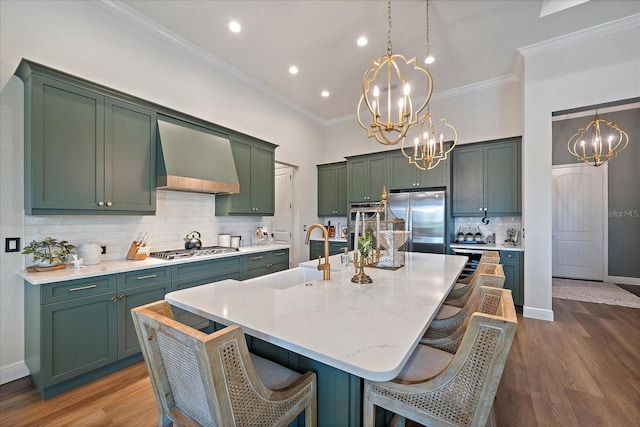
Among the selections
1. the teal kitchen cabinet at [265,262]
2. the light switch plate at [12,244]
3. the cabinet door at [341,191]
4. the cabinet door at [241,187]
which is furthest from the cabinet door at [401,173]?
the light switch plate at [12,244]

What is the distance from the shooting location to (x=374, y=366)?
793 millimetres

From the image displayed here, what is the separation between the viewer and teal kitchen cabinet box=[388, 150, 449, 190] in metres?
4.42

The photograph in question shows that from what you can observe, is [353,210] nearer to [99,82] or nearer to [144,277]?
[144,277]

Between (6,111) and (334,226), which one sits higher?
(6,111)

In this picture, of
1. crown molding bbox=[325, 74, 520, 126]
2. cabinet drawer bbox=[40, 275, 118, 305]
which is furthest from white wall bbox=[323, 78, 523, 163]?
cabinet drawer bbox=[40, 275, 118, 305]

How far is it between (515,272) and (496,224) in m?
0.94

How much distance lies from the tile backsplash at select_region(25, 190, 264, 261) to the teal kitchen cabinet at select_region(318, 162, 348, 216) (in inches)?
70.7

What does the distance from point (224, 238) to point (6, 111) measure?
235 cm

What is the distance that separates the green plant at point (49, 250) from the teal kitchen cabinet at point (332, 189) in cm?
415

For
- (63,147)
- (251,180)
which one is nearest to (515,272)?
(251,180)

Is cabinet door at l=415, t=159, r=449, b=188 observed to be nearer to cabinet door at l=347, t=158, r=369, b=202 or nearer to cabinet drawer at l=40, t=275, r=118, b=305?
cabinet door at l=347, t=158, r=369, b=202

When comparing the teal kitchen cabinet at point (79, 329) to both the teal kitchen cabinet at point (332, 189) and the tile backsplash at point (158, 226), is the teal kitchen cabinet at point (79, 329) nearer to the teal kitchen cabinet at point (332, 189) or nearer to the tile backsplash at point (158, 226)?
the tile backsplash at point (158, 226)

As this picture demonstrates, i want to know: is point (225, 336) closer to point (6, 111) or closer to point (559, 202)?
point (6, 111)

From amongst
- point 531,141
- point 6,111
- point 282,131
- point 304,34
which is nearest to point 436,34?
point 304,34
